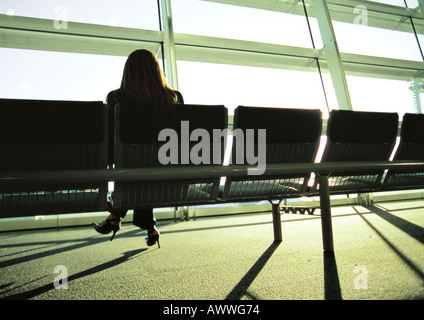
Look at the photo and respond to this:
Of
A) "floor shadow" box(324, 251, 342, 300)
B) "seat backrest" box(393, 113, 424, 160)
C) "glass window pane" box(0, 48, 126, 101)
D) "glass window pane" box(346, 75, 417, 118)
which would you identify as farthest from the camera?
"glass window pane" box(346, 75, 417, 118)

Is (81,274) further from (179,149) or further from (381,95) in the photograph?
(381,95)

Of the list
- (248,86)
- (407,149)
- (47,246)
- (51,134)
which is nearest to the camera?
(51,134)

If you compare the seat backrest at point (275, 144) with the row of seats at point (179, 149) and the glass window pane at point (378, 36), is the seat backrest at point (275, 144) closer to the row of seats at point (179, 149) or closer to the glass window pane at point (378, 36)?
the row of seats at point (179, 149)

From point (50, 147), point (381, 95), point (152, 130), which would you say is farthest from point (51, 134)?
point (381, 95)

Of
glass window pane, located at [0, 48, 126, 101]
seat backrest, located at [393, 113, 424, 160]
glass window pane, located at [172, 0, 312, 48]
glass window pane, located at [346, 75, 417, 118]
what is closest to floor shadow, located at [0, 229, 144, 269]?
glass window pane, located at [0, 48, 126, 101]

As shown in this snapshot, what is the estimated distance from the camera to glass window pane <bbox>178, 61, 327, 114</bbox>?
3884 millimetres

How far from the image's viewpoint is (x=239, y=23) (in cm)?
461

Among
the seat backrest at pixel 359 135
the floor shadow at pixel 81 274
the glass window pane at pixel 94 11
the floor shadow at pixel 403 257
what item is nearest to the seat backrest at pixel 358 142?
the seat backrest at pixel 359 135

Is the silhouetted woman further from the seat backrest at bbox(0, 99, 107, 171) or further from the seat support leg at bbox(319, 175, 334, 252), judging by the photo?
the seat support leg at bbox(319, 175, 334, 252)

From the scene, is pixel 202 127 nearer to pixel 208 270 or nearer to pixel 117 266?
pixel 208 270

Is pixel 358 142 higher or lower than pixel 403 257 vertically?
higher

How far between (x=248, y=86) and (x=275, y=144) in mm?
3261

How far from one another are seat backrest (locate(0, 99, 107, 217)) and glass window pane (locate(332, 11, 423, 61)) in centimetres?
477

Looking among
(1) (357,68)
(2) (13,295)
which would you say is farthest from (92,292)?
(1) (357,68)
